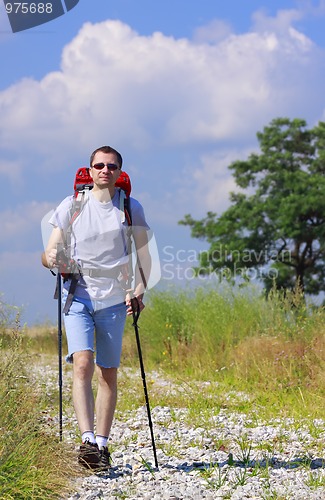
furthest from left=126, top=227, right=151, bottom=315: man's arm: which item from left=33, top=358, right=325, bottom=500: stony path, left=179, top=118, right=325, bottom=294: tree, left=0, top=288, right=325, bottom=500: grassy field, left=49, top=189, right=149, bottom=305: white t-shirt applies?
left=179, top=118, right=325, bottom=294: tree

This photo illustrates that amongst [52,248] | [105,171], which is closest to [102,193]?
[105,171]

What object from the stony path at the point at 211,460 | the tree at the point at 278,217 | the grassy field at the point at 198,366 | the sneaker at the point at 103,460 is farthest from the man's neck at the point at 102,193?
the tree at the point at 278,217

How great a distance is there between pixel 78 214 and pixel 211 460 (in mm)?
2239

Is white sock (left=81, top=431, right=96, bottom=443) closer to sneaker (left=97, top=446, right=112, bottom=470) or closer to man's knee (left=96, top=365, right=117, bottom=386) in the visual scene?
sneaker (left=97, top=446, right=112, bottom=470)

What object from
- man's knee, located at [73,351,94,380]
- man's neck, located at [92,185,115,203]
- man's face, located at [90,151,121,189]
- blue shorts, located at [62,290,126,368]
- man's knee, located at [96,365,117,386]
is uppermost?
man's face, located at [90,151,121,189]

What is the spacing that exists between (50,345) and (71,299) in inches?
443

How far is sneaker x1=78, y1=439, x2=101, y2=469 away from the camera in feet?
17.5

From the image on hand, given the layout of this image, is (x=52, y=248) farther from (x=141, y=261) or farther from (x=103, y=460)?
(x=103, y=460)

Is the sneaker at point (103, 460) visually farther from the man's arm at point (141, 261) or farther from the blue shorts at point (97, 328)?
the man's arm at point (141, 261)

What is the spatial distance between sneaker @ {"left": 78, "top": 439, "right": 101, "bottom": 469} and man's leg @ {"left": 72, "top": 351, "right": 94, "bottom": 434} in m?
0.12

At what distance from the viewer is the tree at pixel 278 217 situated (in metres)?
27.6

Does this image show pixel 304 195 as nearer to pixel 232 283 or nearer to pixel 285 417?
pixel 232 283

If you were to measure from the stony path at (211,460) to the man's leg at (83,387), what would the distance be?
434 millimetres

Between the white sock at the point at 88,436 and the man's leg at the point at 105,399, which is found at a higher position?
the man's leg at the point at 105,399
